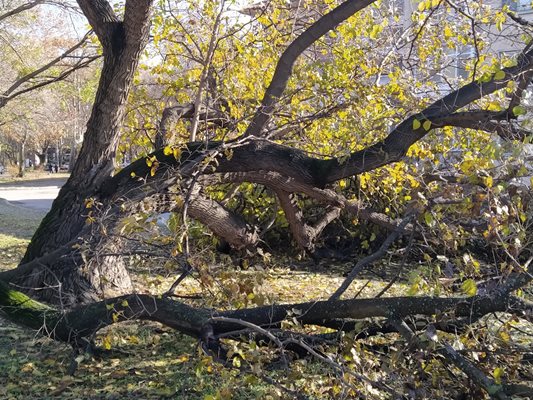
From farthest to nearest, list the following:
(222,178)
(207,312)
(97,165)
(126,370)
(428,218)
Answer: (222,178), (97,165), (126,370), (207,312), (428,218)

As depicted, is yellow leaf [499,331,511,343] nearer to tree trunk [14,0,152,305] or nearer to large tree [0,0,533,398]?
large tree [0,0,533,398]

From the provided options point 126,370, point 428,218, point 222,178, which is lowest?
point 126,370

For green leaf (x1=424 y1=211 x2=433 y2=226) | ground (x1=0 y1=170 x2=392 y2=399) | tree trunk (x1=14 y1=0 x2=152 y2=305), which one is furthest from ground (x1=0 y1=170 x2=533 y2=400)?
tree trunk (x1=14 y1=0 x2=152 y2=305)

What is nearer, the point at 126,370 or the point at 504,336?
the point at 504,336

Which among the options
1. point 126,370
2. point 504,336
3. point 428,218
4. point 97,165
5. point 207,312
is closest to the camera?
point 504,336

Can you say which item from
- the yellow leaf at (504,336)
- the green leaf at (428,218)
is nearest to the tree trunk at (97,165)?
the green leaf at (428,218)

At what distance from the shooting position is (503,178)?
3.94 meters

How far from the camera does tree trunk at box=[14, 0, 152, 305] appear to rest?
6551mm

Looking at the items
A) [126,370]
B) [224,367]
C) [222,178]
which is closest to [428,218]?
[224,367]

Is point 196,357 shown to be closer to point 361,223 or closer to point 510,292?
point 510,292

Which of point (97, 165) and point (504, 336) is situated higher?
point (97, 165)

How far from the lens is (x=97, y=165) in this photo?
6.86 meters

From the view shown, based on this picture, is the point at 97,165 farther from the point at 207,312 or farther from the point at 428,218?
the point at 428,218

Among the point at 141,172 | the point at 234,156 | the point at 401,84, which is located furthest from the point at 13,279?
the point at 401,84
